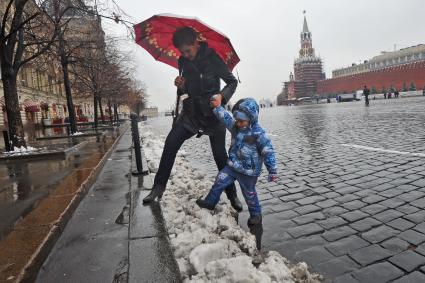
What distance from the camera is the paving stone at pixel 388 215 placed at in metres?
3.30

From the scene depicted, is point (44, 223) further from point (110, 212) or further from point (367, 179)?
point (367, 179)

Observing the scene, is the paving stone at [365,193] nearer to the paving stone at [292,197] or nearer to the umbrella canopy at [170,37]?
the paving stone at [292,197]

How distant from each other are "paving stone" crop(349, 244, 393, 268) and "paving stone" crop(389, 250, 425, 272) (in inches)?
2.8

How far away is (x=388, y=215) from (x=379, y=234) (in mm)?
498

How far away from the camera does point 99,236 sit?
9.87ft

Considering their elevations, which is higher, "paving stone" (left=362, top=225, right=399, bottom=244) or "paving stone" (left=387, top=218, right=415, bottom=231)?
"paving stone" (left=387, top=218, right=415, bottom=231)

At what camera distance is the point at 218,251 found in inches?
102

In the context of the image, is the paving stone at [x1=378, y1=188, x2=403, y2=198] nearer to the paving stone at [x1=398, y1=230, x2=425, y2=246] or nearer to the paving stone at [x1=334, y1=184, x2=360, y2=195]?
the paving stone at [x1=334, y1=184, x2=360, y2=195]

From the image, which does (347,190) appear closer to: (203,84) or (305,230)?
(305,230)

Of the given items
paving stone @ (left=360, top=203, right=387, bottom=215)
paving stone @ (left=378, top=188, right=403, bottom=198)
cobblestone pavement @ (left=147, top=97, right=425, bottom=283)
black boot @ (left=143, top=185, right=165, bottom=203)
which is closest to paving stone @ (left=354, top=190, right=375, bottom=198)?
cobblestone pavement @ (left=147, top=97, right=425, bottom=283)

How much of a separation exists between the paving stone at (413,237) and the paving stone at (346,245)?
1.10ft

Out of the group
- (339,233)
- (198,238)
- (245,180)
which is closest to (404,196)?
(339,233)

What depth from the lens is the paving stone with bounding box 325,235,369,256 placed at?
275cm

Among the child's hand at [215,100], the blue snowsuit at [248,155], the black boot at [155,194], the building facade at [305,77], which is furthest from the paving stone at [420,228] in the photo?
the building facade at [305,77]
